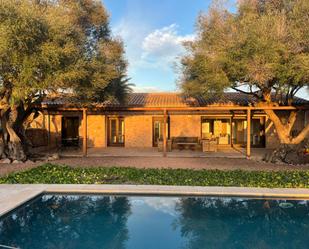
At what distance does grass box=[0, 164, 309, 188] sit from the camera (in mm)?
9352

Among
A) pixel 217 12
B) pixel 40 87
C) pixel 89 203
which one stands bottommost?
pixel 89 203

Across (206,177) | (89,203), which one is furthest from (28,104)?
(206,177)

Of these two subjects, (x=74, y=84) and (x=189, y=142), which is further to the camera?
(x=189, y=142)

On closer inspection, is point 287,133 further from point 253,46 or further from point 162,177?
point 162,177

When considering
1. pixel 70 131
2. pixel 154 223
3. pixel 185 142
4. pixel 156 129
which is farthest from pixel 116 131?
pixel 154 223

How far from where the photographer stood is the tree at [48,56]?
392 inches

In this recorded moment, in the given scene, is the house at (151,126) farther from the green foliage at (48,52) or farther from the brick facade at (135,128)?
the green foliage at (48,52)

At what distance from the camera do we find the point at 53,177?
33.2ft

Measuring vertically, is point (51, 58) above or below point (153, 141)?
above

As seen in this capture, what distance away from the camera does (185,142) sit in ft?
64.1

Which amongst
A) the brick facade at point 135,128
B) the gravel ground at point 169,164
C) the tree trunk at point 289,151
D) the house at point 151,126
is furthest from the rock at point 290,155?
the brick facade at point 135,128

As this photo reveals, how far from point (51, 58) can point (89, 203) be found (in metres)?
5.66

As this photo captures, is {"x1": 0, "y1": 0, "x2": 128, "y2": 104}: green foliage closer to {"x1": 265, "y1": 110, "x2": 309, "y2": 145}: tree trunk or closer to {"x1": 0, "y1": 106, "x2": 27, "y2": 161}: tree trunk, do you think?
{"x1": 0, "y1": 106, "x2": 27, "y2": 161}: tree trunk

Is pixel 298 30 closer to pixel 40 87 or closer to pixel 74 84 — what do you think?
pixel 74 84
